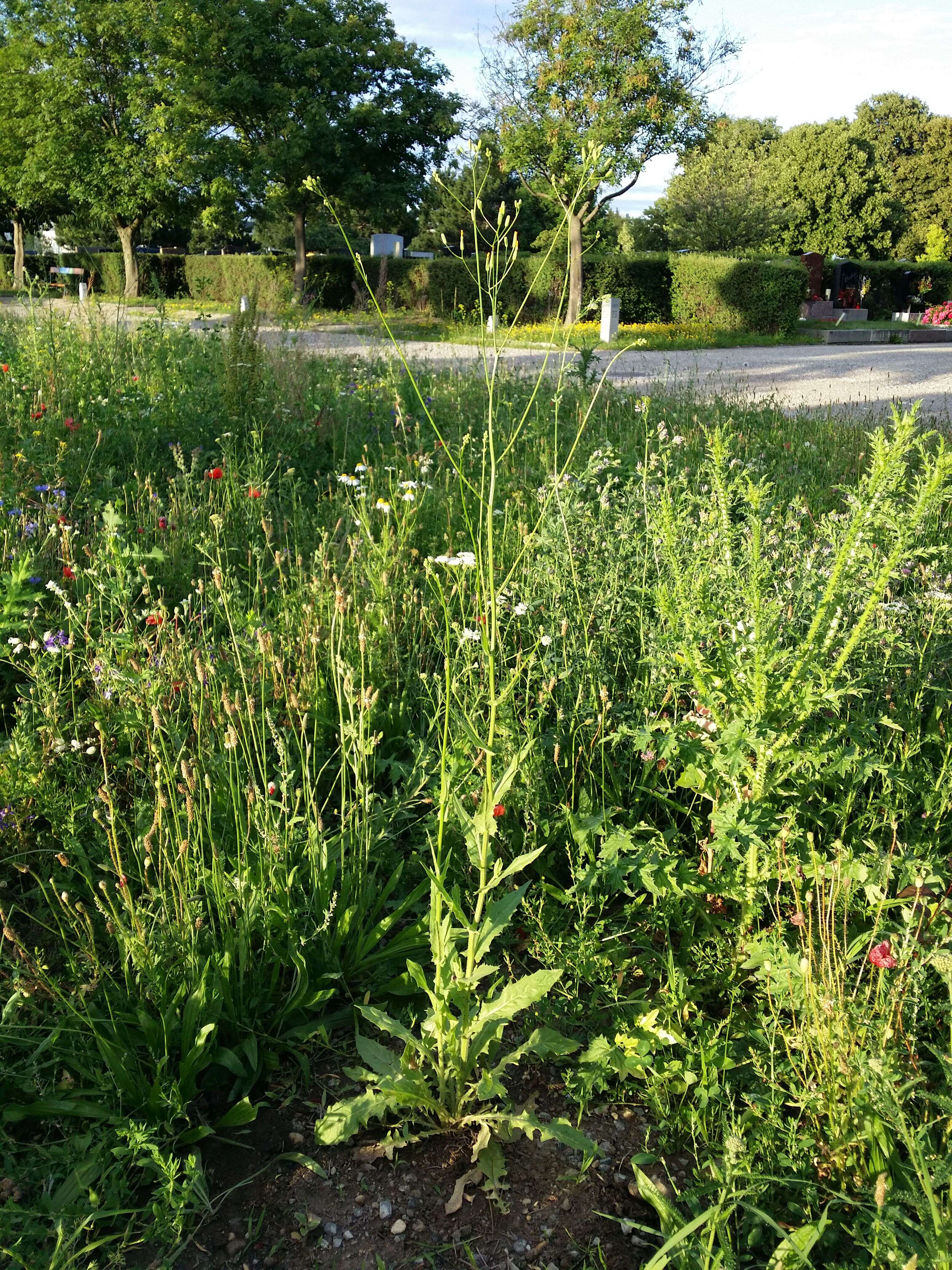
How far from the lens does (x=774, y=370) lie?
13.6 meters

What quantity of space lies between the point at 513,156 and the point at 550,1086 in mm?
24878

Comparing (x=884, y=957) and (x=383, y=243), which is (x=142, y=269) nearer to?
(x=383, y=243)

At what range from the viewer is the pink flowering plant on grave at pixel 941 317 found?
29031mm

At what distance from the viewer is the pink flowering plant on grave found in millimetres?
29031

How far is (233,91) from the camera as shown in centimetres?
2503

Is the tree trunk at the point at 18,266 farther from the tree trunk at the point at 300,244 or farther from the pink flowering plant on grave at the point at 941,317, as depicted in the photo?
the pink flowering plant on grave at the point at 941,317

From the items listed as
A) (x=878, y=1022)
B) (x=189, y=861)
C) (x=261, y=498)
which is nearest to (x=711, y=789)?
(x=878, y=1022)

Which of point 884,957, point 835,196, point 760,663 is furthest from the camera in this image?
point 835,196

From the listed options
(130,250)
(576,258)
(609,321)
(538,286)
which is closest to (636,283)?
(538,286)

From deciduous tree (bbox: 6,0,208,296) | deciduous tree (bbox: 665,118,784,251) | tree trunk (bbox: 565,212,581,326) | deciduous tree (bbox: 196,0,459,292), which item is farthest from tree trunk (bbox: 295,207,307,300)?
deciduous tree (bbox: 665,118,784,251)

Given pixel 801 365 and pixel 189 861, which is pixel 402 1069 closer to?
pixel 189 861

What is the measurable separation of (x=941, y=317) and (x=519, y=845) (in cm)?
3283

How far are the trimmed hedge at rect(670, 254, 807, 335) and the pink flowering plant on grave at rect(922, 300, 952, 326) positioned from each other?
772 cm

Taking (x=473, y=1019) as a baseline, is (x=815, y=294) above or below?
above
